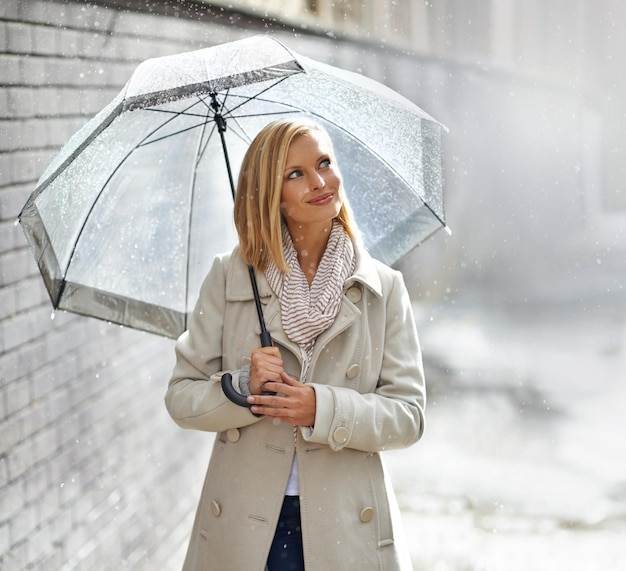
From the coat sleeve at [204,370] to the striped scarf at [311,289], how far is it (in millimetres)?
146

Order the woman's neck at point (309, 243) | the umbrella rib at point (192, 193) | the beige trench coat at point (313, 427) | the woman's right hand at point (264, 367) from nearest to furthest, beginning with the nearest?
the woman's right hand at point (264, 367) → the beige trench coat at point (313, 427) → the woman's neck at point (309, 243) → the umbrella rib at point (192, 193)

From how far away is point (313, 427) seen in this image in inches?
81.1

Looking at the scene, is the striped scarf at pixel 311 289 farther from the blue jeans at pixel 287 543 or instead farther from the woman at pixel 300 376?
the blue jeans at pixel 287 543

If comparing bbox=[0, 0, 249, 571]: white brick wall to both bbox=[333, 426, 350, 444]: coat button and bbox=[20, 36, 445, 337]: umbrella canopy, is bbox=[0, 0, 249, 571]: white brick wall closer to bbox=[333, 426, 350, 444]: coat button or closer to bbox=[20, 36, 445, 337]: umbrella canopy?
bbox=[20, 36, 445, 337]: umbrella canopy

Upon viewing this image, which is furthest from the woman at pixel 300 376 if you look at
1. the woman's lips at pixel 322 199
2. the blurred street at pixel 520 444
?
the blurred street at pixel 520 444

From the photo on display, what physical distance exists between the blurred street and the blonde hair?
3.56m

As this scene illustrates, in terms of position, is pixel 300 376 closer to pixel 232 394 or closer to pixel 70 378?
pixel 232 394

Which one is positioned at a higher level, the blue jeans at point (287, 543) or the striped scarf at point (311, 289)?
the striped scarf at point (311, 289)

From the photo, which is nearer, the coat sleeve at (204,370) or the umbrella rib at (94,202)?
the coat sleeve at (204,370)

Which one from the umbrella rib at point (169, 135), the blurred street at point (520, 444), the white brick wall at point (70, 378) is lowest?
the blurred street at point (520, 444)

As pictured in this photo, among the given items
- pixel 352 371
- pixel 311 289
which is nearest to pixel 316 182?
pixel 311 289

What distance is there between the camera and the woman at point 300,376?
2.12m

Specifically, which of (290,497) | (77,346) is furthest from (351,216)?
(77,346)

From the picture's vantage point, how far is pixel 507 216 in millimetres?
13836
